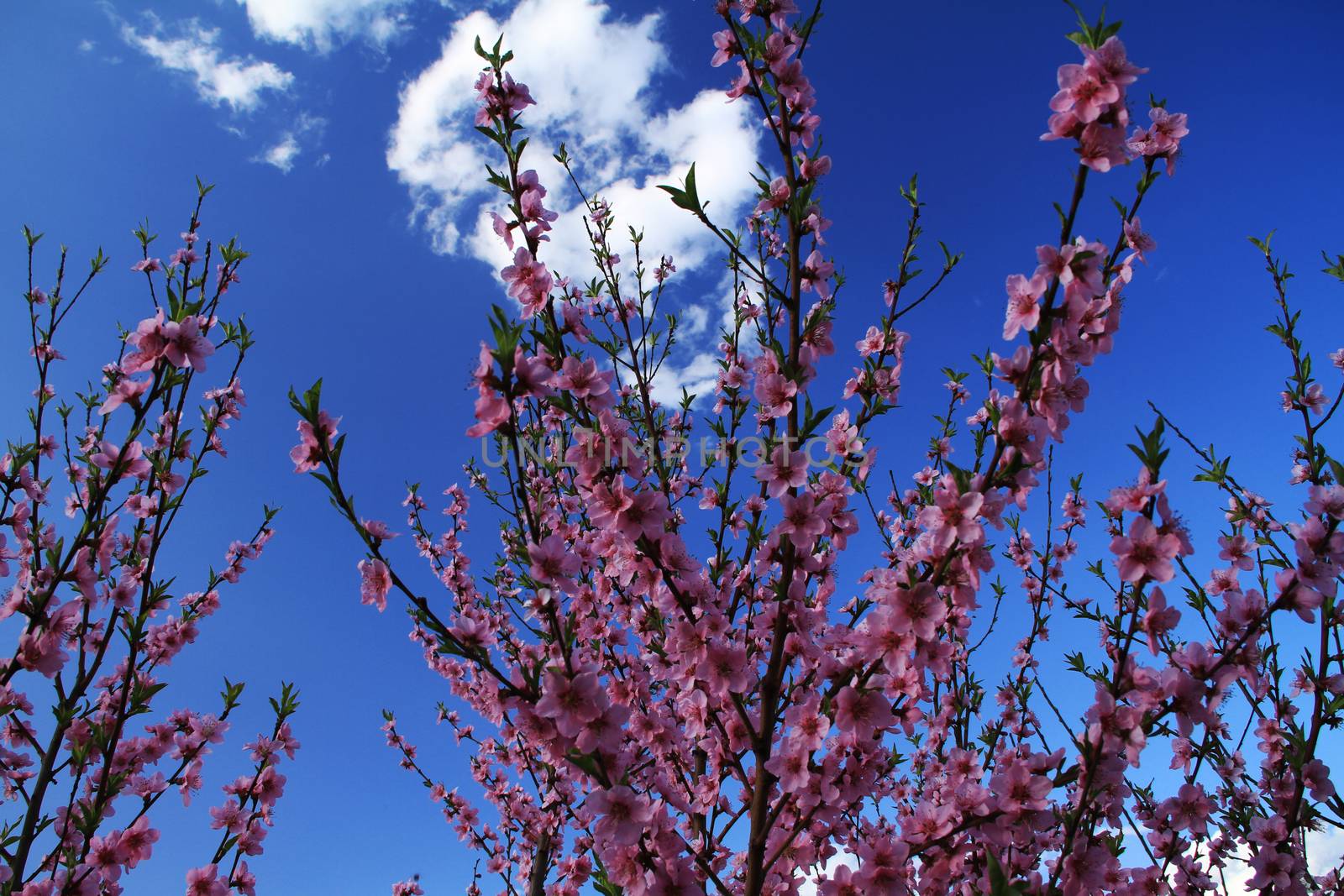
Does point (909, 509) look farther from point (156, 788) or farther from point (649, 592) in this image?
point (156, 788)

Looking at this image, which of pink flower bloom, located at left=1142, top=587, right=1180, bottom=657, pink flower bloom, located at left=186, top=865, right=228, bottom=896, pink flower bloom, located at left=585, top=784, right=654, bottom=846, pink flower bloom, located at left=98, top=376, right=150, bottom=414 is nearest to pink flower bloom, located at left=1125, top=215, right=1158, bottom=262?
pink flower bloom, located at left=1142, top=587, right=1180, bottom=657

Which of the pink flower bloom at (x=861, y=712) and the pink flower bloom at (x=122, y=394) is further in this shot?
the pink flower bloom at (x=122, y=394)

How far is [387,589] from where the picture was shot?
2.46 metres

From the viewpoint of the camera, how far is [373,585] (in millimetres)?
2457

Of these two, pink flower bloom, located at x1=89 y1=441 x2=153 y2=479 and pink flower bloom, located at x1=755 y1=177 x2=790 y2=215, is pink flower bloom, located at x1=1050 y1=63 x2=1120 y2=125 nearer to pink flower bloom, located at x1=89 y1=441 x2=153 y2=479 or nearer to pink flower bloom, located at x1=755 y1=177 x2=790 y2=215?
pink flower bloom, located at x1=755 y1=177 x2=790 y2=215

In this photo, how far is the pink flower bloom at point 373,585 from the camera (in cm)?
243

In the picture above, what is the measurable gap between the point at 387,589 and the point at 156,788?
2303 millimetres

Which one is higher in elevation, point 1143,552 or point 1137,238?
point 1137,238

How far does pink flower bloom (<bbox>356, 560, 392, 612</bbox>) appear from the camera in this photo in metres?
2.43

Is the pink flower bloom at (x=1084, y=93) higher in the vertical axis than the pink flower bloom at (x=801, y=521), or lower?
higher

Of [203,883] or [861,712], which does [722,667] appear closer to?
[861,712]

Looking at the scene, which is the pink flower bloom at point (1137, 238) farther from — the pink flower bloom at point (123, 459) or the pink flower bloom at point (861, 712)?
the pink flower bloom at point (123, 459)

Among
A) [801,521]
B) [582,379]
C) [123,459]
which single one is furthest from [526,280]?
[123,459]

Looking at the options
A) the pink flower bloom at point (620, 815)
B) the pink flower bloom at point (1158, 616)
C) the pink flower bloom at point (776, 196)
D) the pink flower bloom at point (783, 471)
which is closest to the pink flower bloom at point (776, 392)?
the pink flower bloom at point (783, 471)
